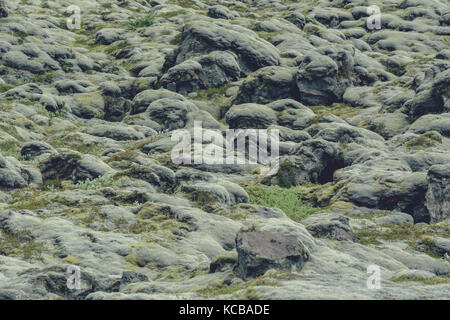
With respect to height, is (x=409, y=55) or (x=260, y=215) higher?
(x=409, y=55)

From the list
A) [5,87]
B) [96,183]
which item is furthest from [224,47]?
[96,183]

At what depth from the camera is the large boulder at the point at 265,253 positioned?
61.4 ft

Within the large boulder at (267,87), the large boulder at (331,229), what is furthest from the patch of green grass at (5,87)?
the large boulder at (331,229)

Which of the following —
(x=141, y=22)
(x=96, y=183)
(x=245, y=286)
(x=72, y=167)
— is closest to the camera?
(x=245, y=286)

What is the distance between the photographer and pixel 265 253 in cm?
1911

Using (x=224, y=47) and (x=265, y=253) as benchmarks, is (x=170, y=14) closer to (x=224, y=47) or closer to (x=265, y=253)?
(x=224, y=47)

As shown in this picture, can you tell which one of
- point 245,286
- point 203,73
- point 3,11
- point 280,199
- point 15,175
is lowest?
point 245,286

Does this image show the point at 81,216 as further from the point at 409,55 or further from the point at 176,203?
the point at 409,55

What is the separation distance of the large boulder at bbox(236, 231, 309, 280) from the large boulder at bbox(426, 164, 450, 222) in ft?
63.1

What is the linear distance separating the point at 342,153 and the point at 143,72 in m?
40.4

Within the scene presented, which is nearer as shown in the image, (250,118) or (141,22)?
(250,118)
